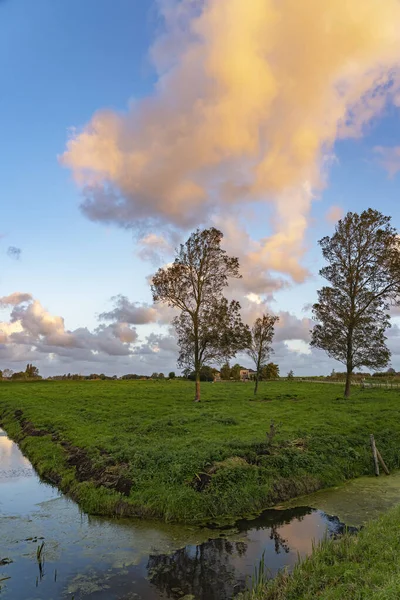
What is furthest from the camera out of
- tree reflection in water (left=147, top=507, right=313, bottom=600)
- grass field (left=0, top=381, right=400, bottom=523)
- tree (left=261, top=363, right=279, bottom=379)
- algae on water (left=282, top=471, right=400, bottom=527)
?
tree (left=261, top=363, right=279, bottom=379)

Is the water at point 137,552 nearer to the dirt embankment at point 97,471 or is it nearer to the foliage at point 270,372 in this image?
the dirt embankment at point 97,471

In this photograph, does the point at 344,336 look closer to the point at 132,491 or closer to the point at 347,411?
the point at 347,411

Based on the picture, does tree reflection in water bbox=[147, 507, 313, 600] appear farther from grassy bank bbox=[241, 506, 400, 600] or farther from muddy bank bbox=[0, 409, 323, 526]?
muddy bank bbox=[0, 409, 323, 526]

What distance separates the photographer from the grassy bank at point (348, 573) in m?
8.39

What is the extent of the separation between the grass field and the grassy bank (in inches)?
212

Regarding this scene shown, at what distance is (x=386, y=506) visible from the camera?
658 inches

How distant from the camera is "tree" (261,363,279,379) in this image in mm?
111938

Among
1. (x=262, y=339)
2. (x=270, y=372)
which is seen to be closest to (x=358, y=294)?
(x=262, y=339)

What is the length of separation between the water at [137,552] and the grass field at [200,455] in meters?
1.05

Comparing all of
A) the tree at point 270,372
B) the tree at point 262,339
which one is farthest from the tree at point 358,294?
the tree at point 270,372

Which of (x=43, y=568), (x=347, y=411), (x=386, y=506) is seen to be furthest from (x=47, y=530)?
(x=347, y=411)

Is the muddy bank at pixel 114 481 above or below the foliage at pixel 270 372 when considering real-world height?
below

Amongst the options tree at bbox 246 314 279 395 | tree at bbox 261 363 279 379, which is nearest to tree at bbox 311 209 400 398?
tree at bbox 246 314 279 395

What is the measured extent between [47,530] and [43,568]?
10.3 feet
